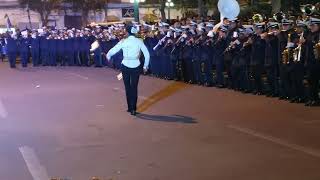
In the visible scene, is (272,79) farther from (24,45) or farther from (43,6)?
(43,6)

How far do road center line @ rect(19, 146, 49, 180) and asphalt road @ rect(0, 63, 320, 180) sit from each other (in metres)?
0.01

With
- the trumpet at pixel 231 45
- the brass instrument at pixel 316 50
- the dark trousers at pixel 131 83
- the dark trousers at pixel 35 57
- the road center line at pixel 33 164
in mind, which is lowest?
the dark trousers at pixel 35 57

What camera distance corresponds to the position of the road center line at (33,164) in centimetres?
750

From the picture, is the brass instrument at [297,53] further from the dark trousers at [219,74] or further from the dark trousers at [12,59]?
the dark trousers at [12,59]

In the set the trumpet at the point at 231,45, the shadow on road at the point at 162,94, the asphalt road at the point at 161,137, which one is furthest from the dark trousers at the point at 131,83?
the trumpet at the point at 231,45

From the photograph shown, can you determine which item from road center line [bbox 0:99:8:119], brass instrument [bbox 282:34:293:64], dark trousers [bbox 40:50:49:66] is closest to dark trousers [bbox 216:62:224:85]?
brass instrument [bbox 282:34:293:64]

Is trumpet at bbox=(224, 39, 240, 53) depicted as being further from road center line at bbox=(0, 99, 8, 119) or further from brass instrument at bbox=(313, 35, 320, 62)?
road center line at bbox=(0, 99, 8, 119)

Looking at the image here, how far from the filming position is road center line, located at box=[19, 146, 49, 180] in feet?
24.6

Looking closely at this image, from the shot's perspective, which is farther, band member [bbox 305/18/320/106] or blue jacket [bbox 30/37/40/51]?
blue jacket [bbox 30/37/40/51]

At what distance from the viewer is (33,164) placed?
8.15m

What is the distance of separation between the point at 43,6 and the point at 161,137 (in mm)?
39210

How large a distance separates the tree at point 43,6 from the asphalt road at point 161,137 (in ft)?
104

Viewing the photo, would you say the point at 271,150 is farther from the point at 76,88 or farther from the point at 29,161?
the point at 76,88

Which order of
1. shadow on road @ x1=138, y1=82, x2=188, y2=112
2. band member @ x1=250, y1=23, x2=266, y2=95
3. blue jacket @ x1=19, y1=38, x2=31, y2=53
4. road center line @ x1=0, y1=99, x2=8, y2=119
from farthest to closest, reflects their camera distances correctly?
blue jacket @ x1=19, y1=38, x2=31, y2=53, band member @ x1=250, y1=23, x2=266, y2=95, shadow on road @ x1=138, y1=82, x2=188, y2=112, road center line @ x1=0, y1=99, x2=8, y2=119
